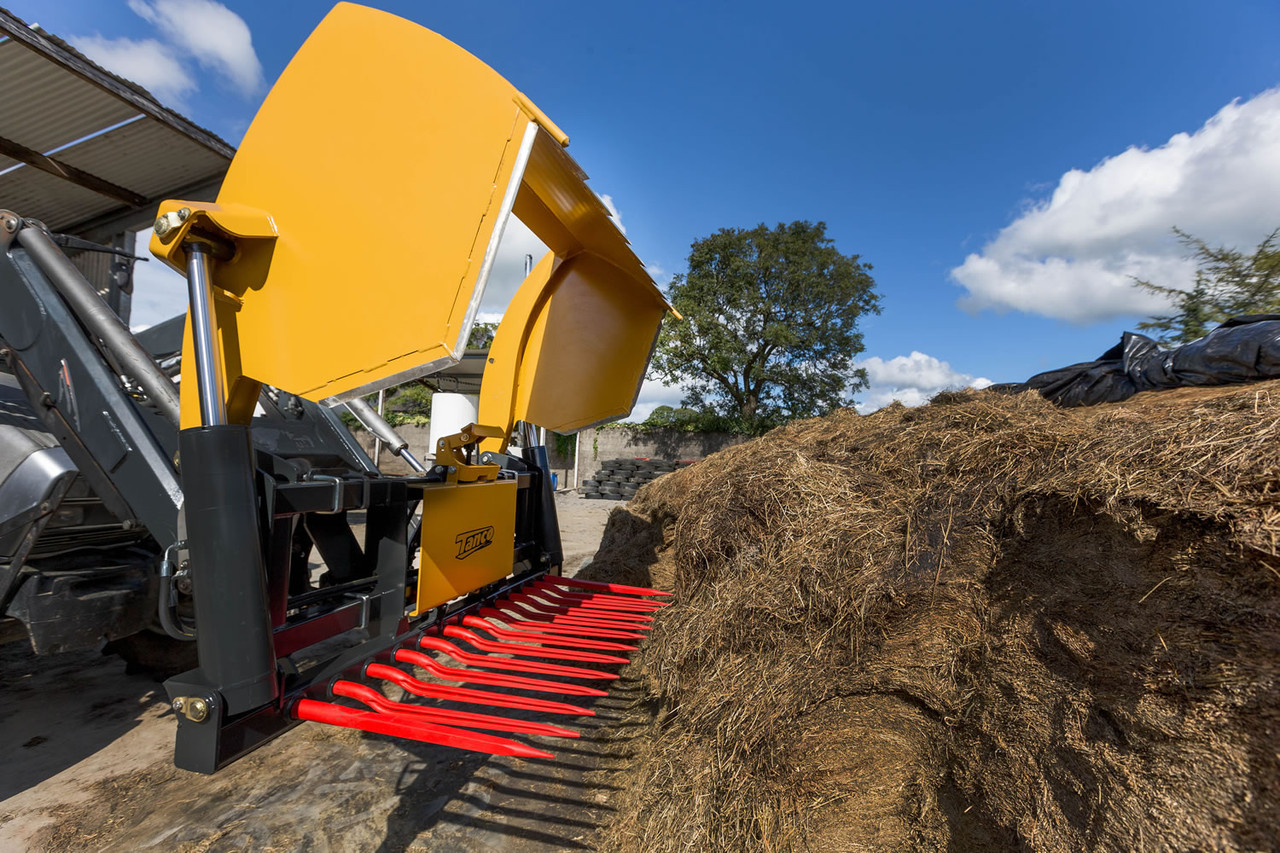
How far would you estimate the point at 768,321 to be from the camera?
2180 cm

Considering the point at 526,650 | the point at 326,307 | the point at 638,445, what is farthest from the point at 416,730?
the point at 638,445

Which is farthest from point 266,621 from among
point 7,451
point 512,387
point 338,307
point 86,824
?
point 512,387

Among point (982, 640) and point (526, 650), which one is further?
point (526, 650)

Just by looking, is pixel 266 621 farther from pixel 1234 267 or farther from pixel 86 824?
pixel 1234 267

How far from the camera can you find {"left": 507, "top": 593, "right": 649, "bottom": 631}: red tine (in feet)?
9.76

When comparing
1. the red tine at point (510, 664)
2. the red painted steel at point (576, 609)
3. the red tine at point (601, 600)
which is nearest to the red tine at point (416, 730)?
the red tine at point (510, 664)

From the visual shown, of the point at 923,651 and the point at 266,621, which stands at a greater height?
the point at 266,621

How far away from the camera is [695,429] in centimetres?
2075

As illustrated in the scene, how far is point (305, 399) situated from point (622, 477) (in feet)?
48.7

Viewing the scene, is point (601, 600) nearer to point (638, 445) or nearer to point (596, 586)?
point (596, 586)

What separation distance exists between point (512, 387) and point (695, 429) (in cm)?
1740

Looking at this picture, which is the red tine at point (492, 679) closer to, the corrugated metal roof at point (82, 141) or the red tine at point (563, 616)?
the red tine at point (563, 616)

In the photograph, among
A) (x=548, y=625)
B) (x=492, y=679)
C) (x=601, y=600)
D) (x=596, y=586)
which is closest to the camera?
(x=492, y=679)

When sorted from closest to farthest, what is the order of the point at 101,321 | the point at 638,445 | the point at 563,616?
the point at 101,321, the point at 563,616, the point at 638,445
